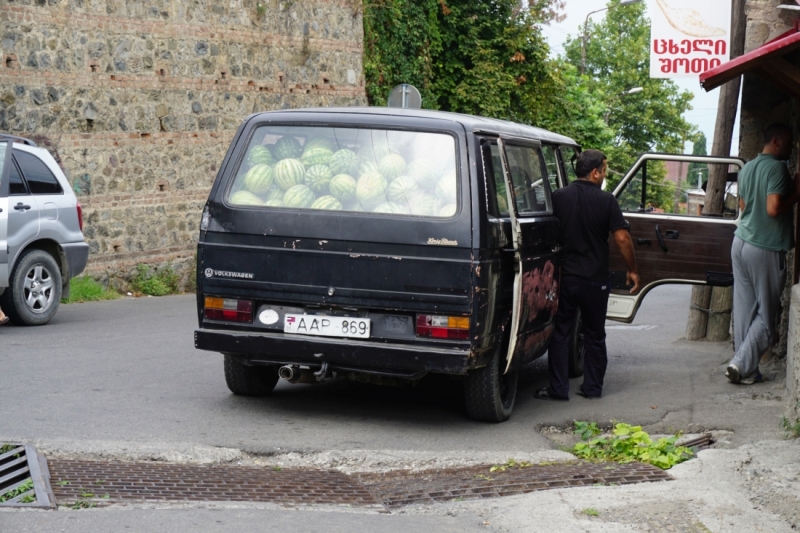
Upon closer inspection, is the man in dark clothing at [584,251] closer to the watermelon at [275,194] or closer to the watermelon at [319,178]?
the watermelon at [319,178]

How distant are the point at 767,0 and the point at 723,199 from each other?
2.35m

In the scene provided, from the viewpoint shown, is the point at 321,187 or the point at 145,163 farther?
the point at 145,163

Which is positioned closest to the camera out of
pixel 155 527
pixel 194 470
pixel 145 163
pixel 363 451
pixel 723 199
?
pixel 155 527

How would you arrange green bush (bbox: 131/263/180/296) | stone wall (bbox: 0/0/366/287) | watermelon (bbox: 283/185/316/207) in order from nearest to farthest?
watermelon (bbox: 283/185/316/207) → stone wall (bbox: 0/0/366/287) → green bush (bbox: 131/263/180/296)

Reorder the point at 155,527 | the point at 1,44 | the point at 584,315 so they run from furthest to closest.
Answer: the point at 1,44, the point at 584,315, the point at 155,527

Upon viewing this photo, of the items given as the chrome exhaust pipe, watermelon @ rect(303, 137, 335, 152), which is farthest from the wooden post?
the chrome exhaust pipe

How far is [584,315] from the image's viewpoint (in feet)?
29.0

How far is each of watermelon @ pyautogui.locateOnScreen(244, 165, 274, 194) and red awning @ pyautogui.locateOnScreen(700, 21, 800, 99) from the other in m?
3.43

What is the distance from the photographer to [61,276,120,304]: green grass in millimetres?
15289

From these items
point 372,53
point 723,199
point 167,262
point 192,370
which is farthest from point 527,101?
point 192,370

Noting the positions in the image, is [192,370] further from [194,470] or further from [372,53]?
[372,53]

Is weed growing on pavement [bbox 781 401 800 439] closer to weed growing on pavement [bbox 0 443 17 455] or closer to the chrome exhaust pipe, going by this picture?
the chrome exhaust pipe

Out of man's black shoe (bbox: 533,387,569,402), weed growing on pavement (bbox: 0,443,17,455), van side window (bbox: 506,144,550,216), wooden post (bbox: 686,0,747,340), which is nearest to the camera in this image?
weed growing on pavement (bbox: 0,443,17,455)

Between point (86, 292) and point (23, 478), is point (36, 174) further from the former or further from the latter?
point (23, 478)
